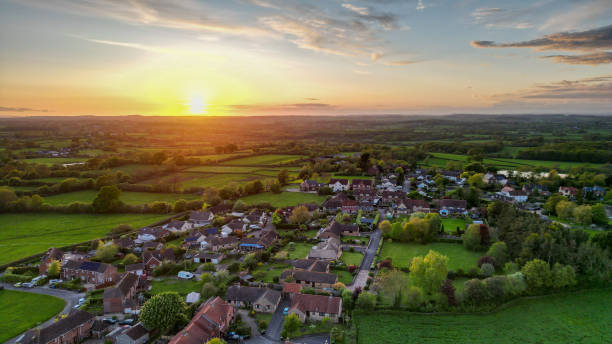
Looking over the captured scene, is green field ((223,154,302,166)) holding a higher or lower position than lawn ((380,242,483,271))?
higher

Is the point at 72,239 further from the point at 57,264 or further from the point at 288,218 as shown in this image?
the point at 288,218

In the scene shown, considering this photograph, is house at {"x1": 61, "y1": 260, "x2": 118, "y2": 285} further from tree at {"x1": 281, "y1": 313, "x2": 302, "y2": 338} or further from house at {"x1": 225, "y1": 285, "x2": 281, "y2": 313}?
tree at {"x1": 281, "y1": 313, "x2": 302, "y2": 338}

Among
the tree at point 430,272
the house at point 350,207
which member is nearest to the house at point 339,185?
the house at point 350,207

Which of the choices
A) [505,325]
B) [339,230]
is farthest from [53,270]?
[505,325]

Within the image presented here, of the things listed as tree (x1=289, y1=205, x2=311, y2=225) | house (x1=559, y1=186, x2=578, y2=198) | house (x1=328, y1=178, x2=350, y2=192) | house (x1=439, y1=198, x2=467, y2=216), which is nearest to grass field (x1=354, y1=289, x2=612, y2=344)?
tree (x1=289, y1=205, x2=311, y2=225)

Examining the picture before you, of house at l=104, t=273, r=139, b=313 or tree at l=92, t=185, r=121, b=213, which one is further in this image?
tree at l=92, t=185, r=121, b=213

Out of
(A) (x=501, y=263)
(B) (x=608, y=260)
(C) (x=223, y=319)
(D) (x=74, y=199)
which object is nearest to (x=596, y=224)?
(B) (x=608, y=260)
